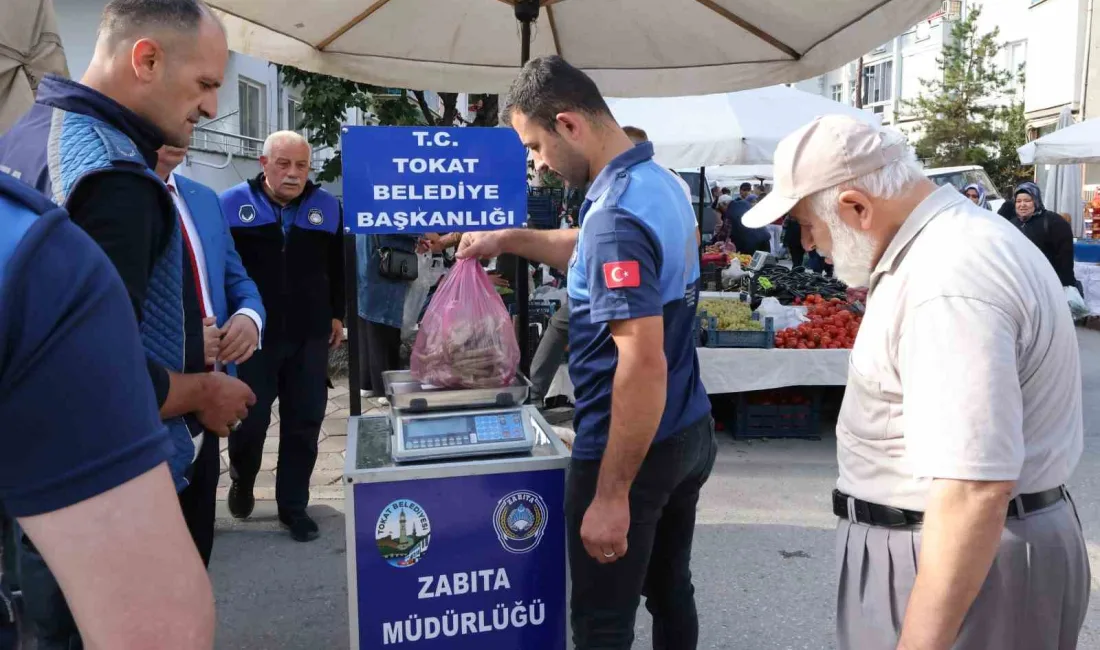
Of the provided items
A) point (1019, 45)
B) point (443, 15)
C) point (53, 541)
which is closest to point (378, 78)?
point (443, 15)

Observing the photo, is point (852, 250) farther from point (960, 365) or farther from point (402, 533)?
point (402, 533)

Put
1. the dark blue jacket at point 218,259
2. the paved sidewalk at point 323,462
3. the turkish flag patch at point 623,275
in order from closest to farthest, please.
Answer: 1. the turkish flag patch at point 623,275
2. the dark blue jacket at point 218,259
3. the paved sidewalk at point 323,462

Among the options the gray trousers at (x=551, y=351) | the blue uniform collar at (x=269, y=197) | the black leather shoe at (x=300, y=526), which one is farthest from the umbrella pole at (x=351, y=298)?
the gray trousers at (x=551, y=351)

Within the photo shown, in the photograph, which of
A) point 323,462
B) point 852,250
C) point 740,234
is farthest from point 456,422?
point 740,234

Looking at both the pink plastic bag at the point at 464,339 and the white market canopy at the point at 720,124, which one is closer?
the pink plastic bag at the point at 464,339

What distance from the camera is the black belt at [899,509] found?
1.51 metres

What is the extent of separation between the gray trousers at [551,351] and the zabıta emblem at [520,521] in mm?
3394

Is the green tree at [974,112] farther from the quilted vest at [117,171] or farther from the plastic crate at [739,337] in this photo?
the quilted vest at [117,171]

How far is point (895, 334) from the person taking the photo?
151 centimetres

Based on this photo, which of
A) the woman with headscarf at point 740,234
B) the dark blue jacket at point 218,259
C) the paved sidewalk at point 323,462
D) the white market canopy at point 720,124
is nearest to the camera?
the dark blue jacket at point 218,259

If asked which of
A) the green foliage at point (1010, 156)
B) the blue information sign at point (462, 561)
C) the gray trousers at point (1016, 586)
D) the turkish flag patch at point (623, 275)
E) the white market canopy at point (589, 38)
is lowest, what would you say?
the blue information sign at point (462, 561)

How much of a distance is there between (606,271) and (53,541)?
Result: 1346 mm

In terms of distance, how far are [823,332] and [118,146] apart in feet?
17.3

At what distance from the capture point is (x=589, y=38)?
396 centimetres
